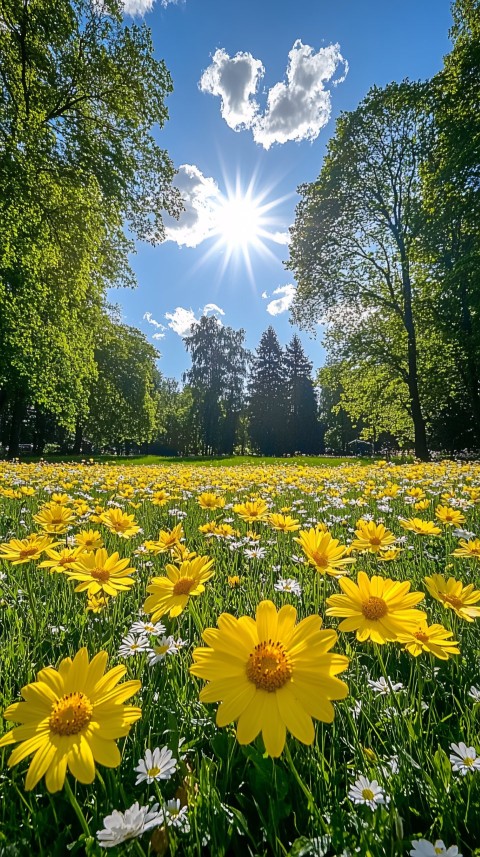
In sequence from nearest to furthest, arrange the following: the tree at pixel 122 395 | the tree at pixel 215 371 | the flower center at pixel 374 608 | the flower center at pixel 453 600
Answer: the flower center at pixel 374 608, the flower center at pixel 453 600, the tree at pixel 122 395, the tree at pixel 215 371

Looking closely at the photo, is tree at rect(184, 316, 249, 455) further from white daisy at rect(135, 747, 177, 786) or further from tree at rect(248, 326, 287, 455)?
white daisy at rect(135, 747, 177, 786)

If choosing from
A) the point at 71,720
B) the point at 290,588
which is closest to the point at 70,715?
the point at 71,720

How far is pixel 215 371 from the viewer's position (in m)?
46.1

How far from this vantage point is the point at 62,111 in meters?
14.1

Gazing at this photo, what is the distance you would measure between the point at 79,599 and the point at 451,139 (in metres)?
18.7

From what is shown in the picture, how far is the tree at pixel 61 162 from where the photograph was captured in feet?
39.9

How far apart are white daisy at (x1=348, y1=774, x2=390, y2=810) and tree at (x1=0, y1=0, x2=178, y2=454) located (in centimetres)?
1385

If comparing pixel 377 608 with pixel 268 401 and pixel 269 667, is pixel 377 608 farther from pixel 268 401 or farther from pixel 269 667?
pixel 268 401

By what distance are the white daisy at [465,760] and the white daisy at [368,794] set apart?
198 mm

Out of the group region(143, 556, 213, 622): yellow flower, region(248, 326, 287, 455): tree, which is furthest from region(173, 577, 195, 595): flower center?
region(248, 326, 287, 455): tree

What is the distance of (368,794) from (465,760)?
0.87 feet

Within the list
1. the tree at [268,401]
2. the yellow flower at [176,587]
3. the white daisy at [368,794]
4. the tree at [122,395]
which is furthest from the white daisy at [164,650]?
the tree at [268,401]

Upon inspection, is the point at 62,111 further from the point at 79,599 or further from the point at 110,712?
the point at 110,712

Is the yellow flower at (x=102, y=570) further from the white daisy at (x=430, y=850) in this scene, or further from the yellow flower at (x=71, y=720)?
the white daisy at (x=430, y=850)
